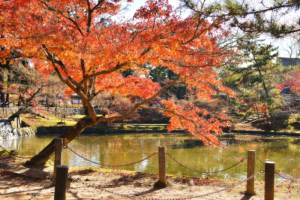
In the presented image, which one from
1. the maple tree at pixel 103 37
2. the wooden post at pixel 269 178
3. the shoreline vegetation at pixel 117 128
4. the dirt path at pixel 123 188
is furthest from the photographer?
the shoreline vegetation at pixel 117 128

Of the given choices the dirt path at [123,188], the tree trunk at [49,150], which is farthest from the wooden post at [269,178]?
the tree trunk at [49,150]

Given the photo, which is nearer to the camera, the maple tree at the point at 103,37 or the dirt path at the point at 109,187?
the dirt path at the point at 109,187

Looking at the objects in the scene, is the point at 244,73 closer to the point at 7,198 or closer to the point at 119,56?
the point at 119,56

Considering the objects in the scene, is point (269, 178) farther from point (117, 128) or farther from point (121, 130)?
point (117, 128)

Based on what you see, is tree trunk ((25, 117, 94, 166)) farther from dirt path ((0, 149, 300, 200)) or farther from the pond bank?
the pond bank

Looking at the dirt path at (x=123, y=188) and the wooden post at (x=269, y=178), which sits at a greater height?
the wooden post at (x=269, y=178)

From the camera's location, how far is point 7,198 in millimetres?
3861

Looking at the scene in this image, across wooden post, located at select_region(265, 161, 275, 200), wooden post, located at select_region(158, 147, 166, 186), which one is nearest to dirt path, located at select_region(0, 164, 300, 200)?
wooden post, located at select_region(158, 147, 166, 186)

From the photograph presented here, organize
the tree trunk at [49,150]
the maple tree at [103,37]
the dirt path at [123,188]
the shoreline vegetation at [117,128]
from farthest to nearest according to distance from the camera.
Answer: the shoreline vegetation at [117,128] < the tree trunk at [49,150] < the maple tree at [103,37] < the dirt path at [123,188]

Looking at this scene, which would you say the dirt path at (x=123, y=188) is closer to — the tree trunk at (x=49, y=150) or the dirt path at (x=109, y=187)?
the dirt path at (x=109, y=187)

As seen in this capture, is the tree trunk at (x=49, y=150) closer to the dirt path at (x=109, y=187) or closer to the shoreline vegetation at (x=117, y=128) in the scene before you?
the dirt path at (x=109, y=187)

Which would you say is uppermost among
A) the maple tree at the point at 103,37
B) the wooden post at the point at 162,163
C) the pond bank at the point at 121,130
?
the maple tree at the point at 103,37

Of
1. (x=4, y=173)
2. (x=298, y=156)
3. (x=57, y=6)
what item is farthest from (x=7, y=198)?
(x=298, y=156)

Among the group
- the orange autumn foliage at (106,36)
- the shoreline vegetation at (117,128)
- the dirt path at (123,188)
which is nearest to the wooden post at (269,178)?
the dirt path at (123,188)
